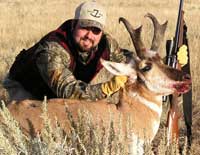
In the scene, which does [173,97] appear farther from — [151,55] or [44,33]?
[44,33]

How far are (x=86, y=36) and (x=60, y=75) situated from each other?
560mm

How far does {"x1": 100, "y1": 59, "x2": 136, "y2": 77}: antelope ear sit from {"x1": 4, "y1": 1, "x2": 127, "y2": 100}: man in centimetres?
8

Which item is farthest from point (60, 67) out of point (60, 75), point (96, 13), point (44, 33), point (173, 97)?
point (44, 33)

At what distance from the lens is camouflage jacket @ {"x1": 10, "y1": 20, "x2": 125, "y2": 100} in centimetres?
461

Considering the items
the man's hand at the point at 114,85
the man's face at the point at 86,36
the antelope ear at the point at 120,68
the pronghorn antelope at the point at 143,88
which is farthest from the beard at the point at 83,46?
the man's hand at the point at 114,85

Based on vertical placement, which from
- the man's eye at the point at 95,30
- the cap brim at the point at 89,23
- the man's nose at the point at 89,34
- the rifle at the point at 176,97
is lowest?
the rifle at the point at 176,97

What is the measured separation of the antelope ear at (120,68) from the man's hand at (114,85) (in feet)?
0.21

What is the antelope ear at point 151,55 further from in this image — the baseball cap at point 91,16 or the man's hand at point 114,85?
the baseball cap at point 91,16

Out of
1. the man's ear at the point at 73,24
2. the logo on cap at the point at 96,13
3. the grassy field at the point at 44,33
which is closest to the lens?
the logo on cap at the point at 96,13

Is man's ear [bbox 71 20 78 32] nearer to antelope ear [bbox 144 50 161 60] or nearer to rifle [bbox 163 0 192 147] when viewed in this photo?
antelope ear [bbox 144 50 161 60]

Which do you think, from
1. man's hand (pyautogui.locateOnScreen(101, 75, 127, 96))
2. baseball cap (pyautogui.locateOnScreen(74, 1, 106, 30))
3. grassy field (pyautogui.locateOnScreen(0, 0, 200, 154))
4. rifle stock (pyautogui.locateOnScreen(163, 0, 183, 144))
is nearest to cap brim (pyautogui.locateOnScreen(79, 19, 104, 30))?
baseball cap (pyautogui.locateOnScreen(74, 1, 106, 30))

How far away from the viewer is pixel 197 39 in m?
10.7

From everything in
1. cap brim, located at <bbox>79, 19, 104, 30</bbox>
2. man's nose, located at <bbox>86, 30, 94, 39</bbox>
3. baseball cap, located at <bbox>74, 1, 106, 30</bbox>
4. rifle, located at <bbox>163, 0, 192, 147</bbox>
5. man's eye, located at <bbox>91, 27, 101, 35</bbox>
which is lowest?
rifle, located at <bbox>163, 0, 192, 147</bbox>

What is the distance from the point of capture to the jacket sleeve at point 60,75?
4.58m
